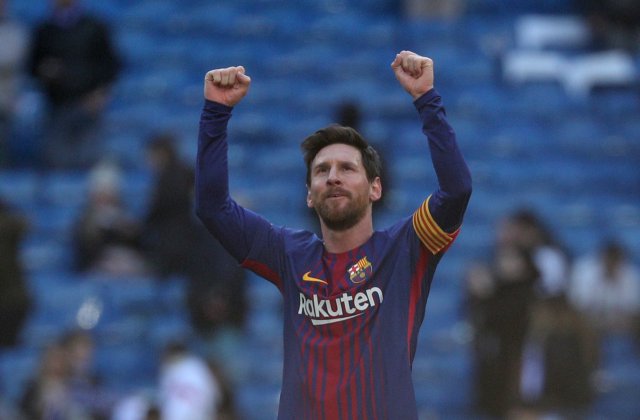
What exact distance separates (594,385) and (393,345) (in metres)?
6.23

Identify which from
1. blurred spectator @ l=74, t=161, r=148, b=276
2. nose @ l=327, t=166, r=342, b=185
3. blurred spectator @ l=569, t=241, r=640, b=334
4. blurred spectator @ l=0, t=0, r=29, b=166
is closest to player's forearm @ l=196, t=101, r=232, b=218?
nose @ l=327, t=166, r=342, b=185

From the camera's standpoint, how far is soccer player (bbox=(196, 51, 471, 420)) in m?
4.23

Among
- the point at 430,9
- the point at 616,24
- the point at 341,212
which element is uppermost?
the point at 430,9

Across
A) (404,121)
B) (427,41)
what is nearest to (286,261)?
(404,121)

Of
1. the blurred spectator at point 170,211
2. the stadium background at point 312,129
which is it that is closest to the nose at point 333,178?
the stadium background at point 312,129

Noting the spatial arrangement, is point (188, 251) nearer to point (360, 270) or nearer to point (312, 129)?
point (312, 129)

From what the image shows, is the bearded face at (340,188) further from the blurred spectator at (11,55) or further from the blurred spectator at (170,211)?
the blurred spectator at (11,55)

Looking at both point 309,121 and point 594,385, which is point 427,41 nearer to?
point 309,121

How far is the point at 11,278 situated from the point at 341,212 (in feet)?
19.2

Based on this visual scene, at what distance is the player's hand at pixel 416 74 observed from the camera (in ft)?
14.0

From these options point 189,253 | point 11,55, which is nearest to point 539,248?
point 189,253

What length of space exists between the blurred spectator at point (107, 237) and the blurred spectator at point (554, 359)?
323 centimetres

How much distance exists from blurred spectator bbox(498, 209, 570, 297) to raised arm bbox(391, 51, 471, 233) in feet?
18.0

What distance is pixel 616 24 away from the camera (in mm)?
14539
